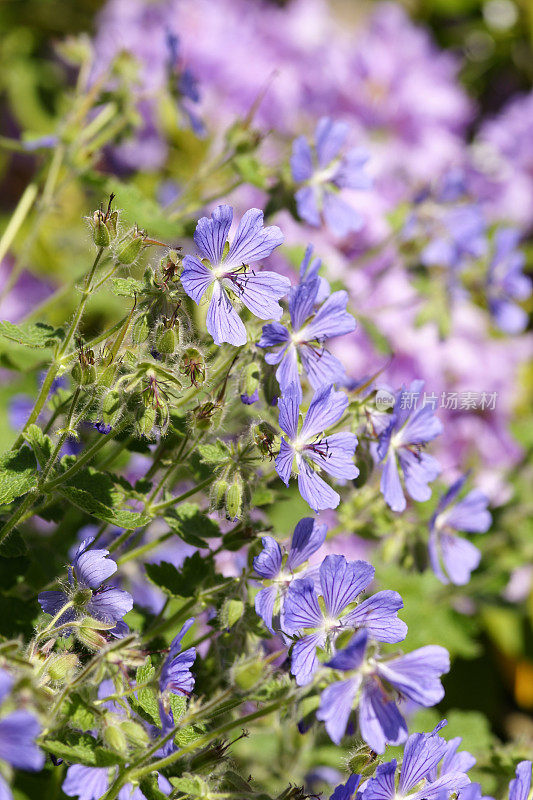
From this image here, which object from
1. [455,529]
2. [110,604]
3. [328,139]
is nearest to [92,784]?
[110,604]

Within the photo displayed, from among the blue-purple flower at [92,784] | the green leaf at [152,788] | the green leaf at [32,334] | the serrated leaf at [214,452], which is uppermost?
the green leaf at [32,334]

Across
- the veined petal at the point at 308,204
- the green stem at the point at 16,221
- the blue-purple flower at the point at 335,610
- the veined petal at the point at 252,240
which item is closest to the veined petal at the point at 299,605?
the blue-purple flower at the point at 335,610

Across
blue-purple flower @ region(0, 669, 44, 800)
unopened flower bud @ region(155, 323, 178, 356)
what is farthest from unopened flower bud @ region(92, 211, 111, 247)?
blue-purple flower @ region(0, 669, 44, 800)

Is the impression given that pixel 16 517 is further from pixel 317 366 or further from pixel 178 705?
pixel 317 366

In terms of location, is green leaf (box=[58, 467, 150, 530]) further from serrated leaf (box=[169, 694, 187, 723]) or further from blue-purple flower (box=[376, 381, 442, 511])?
blue-purple flower (box=[376, 381, 442, 511])

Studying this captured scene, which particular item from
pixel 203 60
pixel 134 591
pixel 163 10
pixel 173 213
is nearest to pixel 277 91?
pixel 203 60

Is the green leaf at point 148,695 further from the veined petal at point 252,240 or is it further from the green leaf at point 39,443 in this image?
the veined petal at point 252,240
